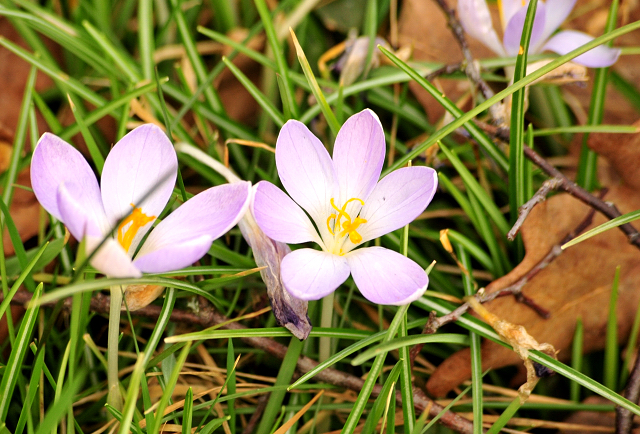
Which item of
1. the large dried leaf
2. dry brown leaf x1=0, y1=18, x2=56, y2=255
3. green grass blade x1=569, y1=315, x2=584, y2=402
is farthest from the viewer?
the large dried leaf

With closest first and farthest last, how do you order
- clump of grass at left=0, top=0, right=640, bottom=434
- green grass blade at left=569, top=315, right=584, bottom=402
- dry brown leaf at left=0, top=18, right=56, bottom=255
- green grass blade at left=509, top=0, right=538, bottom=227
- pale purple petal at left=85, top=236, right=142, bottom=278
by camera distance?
pale purple petal at left=85, top=236, right=142, bottom=278
clump of grass at left=0, top=0, right=640, bottom=434
green grass blade at left=509, top=0, right=538, bottom=227
green grass blade at left=569, top=315, right=584, bottom=402
dry brown leaf at left=0, top=18, right=56, bottom=255

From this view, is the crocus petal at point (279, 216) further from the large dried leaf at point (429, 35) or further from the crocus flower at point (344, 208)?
the large dried leaf at point (429, 35)

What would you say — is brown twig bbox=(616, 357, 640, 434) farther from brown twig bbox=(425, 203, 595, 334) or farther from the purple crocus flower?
the purple crocus flower

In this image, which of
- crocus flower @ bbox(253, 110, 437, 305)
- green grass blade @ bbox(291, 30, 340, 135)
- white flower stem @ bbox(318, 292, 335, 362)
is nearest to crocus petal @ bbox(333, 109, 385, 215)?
crocus flower @ bbox(253, 110, 437, 305)

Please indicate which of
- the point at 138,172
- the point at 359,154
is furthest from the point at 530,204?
the point at 138,172

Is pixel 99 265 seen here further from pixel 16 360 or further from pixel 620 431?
pixel 620 431

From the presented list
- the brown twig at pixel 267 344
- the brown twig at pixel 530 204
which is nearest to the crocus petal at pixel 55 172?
the brown twig at pixel 267 344

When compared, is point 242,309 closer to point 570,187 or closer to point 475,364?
point 475,364
